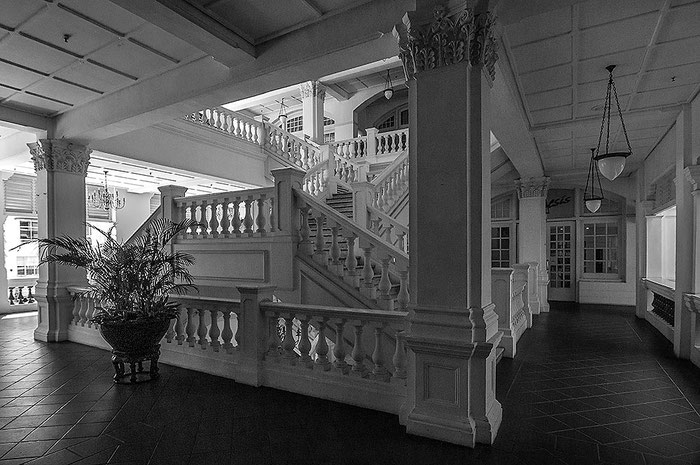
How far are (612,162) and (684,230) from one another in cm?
173

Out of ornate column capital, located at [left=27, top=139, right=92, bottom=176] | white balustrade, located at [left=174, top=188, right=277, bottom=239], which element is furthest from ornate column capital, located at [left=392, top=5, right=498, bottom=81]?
ornate column capital, located at [left=27, top=139, right=92, bottom=176]

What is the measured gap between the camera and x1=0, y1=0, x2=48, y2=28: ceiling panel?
3.77 meters

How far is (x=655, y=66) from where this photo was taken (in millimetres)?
4578

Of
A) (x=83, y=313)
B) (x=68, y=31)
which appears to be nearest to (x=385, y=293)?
(x=68, y=31)

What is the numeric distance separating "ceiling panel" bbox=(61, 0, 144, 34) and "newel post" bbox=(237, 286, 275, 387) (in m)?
2.91

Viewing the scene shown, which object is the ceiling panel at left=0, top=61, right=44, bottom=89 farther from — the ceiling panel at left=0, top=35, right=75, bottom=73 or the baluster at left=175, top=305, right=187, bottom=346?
the baluster at left=175, top=305, right=187, bottom=346

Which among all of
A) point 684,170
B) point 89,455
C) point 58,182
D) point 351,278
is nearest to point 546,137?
point 684,170

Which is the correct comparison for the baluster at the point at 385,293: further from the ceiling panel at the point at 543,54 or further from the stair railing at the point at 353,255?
the ceiling panel at the point at 543,54

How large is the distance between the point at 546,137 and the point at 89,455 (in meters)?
7.66

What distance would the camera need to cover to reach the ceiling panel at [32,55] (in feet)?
14.5

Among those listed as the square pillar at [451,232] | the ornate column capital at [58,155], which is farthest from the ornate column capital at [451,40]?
the ornate column capital at [58,155]

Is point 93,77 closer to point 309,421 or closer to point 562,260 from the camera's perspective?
point 309,421

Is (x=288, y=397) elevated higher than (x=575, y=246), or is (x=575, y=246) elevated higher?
(x=575, y=246)

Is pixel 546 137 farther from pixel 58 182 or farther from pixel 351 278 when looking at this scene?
pixel 58 182
